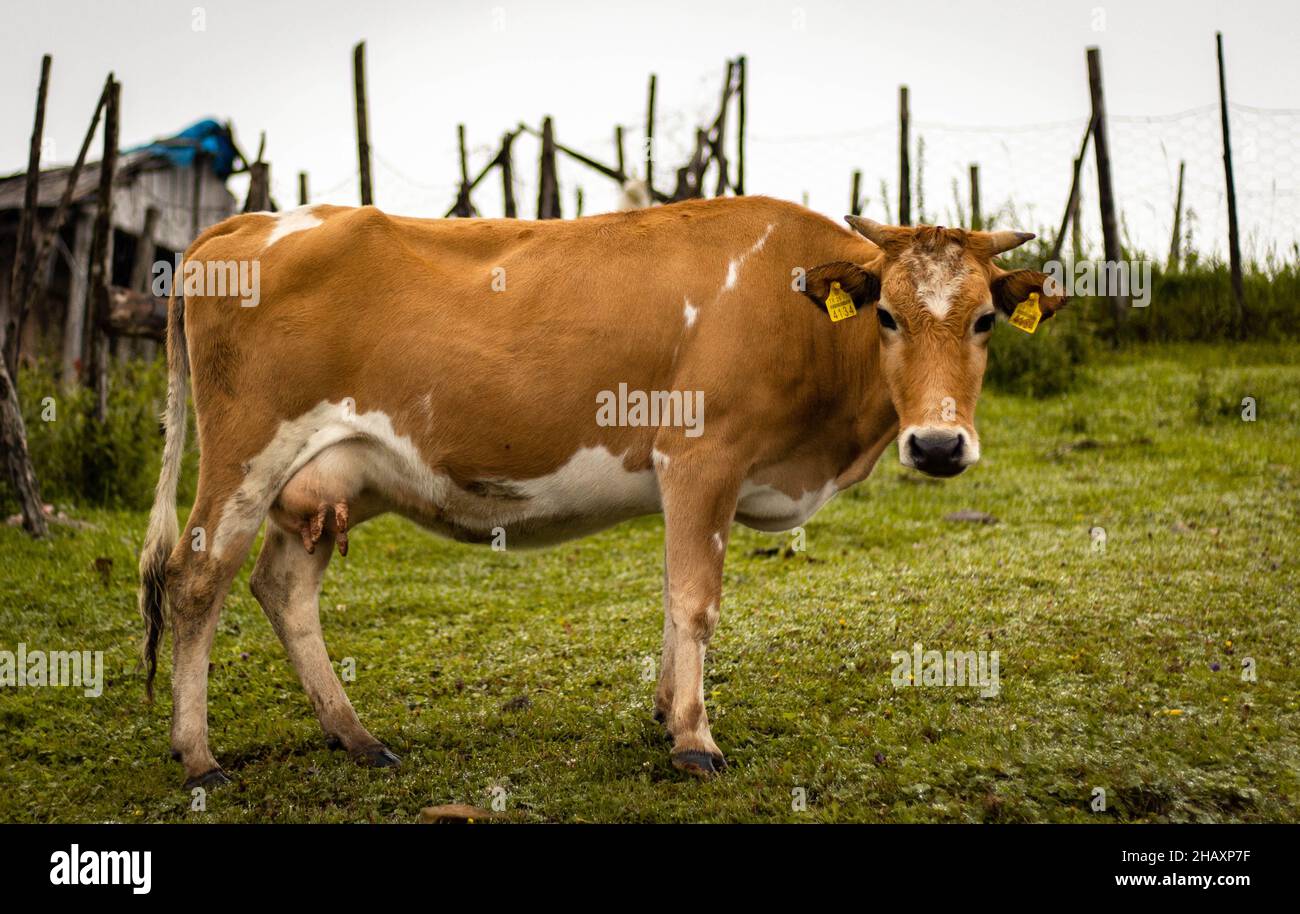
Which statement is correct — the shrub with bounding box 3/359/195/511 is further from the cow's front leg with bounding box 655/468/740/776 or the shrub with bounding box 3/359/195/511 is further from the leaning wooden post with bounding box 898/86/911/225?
the leaning wooden post with bounding box 898/86/911/225

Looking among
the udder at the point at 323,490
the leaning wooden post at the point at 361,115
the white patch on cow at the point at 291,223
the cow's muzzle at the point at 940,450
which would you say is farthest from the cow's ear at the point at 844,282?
the leaning wooden post at the point at 361,115

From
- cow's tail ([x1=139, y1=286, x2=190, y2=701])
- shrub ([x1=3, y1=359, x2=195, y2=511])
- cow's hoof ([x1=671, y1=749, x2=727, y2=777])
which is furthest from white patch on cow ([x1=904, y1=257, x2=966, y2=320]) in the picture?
shrub ([x1=3, y1=359, x2=195, y2=511])

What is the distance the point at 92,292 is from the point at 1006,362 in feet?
33.5

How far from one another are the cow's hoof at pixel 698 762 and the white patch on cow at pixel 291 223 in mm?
3219

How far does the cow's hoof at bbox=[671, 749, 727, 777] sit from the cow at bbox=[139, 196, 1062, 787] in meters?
0.02

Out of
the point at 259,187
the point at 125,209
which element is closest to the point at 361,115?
the point at 259,187

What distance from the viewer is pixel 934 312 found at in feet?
18.2

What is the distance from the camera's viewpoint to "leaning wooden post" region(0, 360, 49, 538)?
31.4 feet

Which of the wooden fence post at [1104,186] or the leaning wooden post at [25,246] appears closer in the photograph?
the leaning wooden post at [25,246]

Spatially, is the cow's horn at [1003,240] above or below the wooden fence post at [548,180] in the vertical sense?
below

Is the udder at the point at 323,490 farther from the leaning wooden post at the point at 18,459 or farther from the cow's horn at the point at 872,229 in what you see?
the leaning wooden post at the point at 18,459

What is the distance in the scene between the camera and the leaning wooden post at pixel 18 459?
376 inches

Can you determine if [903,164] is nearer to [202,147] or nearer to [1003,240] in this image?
[1003,240]
